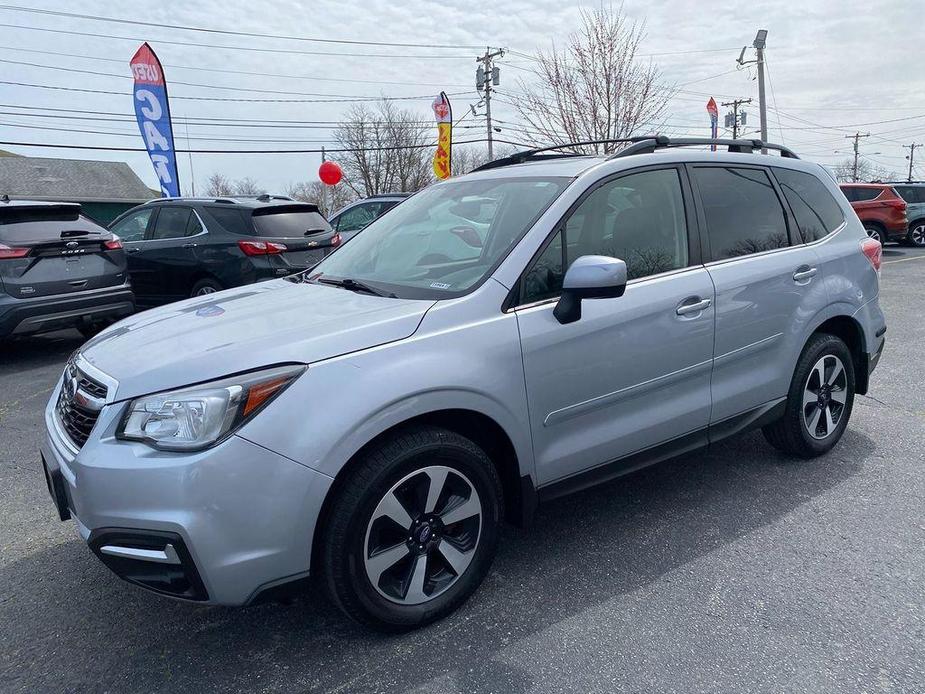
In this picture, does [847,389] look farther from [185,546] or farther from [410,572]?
[185,546]

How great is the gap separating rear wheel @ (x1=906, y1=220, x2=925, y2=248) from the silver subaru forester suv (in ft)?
60.9

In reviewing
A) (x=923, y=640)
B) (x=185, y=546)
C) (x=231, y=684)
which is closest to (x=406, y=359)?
(x=185, y=546)

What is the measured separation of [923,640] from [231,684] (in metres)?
2.39

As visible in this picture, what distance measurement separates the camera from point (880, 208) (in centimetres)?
1731

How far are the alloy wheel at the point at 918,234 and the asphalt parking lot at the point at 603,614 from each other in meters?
18.9

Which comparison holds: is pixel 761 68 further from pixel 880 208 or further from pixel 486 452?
pixel 486 452

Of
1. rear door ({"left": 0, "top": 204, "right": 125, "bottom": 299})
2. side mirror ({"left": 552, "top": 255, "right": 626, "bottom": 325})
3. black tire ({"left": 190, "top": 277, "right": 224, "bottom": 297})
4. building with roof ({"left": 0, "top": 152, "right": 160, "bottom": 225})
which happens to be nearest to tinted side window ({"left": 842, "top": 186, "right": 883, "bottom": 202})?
black tire ({"left": 190, "top": 277, "right": 224, "bottom": 297})

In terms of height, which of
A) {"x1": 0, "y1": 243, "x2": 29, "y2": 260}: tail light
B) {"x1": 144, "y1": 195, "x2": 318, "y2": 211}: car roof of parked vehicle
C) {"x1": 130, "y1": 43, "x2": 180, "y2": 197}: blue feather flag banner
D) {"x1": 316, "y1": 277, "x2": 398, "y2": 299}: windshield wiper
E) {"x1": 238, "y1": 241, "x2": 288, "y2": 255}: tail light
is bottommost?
{"x1": 238, "y1": 241, "x2": 288, "y2": 255}: tail light

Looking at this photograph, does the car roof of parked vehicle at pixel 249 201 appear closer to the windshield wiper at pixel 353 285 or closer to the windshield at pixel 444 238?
the windshield at pixel 444 238

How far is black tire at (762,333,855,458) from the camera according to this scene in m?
3.83

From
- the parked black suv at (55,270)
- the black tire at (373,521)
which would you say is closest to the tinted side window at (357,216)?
the parked black suv at (55,270)

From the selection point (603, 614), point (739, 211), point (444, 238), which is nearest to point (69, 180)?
point (444, 238)

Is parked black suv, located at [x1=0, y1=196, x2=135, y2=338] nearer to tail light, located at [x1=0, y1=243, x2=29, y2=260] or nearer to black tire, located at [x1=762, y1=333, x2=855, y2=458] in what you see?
tail light, located at [x1=0, y1=243, x2=29, y2=260]

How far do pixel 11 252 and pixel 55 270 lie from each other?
43 cm
